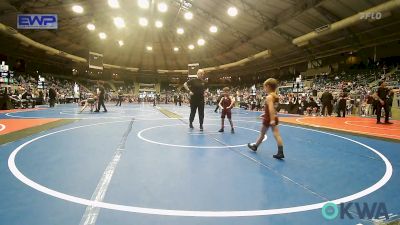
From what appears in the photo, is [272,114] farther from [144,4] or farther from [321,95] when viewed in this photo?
[144,4]

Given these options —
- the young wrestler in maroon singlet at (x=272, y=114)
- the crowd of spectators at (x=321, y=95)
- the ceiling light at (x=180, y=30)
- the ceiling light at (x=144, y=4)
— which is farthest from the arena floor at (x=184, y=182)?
the ceiling light at (x=180, y=30)

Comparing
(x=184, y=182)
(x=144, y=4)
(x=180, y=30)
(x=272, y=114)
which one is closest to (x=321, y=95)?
(x=272, y=114)

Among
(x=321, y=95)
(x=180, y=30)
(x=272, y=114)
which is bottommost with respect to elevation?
(x=272, y=114)

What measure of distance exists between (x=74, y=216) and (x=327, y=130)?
8955 millimetres

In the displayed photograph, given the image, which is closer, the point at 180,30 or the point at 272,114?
the point at 272,114

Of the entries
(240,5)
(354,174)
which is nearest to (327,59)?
(240,5)

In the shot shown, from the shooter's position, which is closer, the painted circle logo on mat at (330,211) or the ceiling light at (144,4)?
the painted circle logo on mat at (330,211)

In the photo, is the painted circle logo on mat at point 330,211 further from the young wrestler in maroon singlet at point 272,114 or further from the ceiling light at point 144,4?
the ceiling light at point 144,4

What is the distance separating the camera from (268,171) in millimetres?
4125

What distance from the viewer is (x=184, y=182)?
3.52 metres

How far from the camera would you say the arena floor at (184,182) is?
8.42ft

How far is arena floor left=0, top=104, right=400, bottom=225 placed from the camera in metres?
2.57

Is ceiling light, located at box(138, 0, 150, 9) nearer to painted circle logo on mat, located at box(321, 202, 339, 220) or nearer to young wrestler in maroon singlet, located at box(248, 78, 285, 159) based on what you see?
young wrestler in maroon singlet, located at box(248, 78, 285, 159)

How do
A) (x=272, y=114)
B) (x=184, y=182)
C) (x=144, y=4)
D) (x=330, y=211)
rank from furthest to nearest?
(x=144, y=4) → (x=272, y=114) → (x=184, y=182) → (x=330, y=211)
